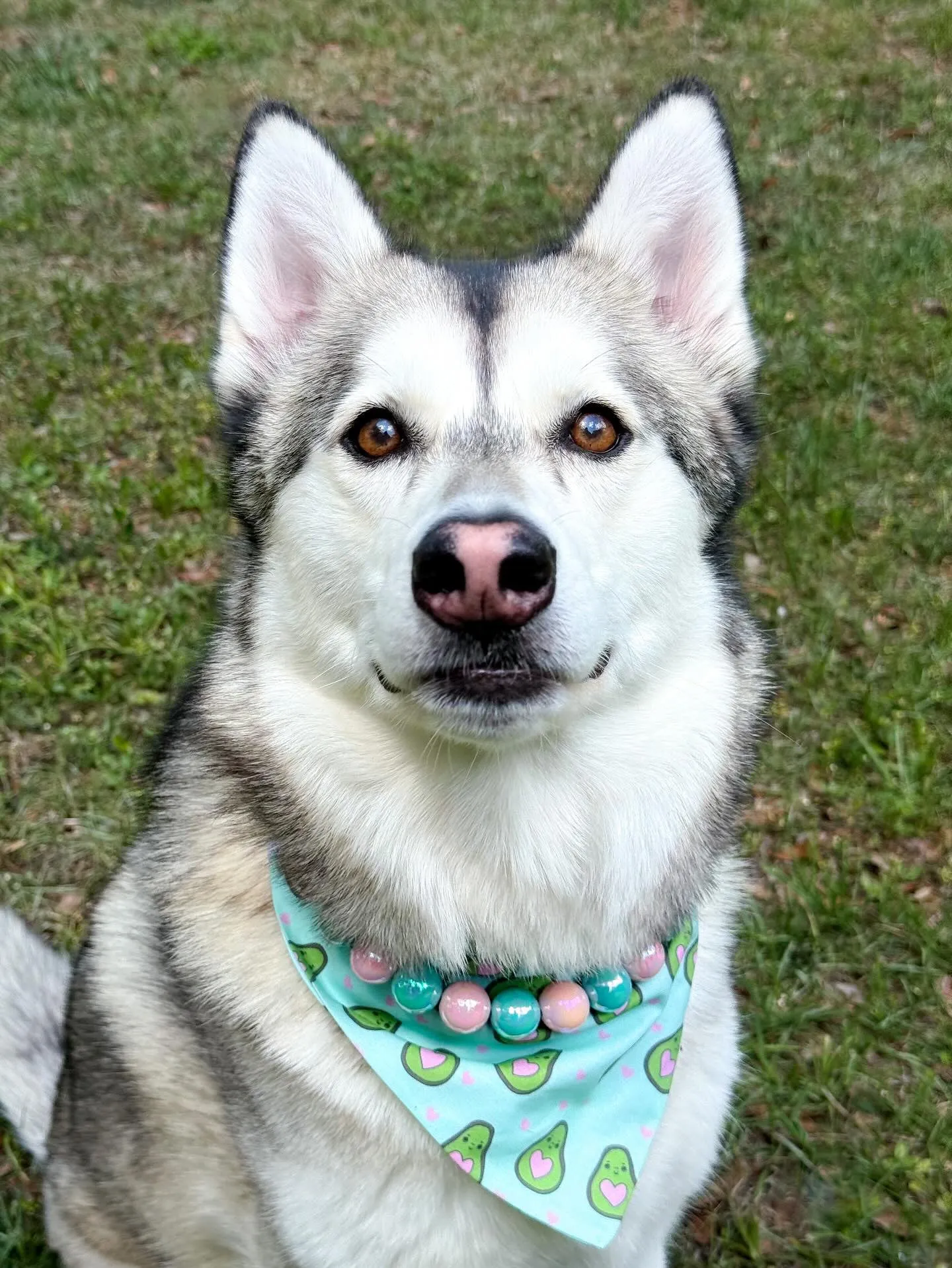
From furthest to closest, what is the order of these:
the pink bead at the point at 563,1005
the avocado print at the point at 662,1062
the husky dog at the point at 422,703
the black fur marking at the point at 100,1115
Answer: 1. the black fur marking at the point at 100,1115
2. the avocado print at the point at 662,1062
3. the pink bead at the point at 563,1005
4. the husky dog at the point at 422,703

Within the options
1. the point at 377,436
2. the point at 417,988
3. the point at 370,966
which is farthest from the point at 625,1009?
the point at 377,436

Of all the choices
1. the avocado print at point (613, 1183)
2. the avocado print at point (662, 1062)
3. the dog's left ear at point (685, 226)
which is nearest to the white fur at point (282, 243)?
the dog's left ear at point (685, 226)

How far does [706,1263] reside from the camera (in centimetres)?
310

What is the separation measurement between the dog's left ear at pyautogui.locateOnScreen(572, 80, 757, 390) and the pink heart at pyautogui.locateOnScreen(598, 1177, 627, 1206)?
1895 millimetres

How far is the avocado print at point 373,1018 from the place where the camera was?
227 cm

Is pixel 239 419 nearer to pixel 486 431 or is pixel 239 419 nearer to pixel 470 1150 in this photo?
pixel 486 431

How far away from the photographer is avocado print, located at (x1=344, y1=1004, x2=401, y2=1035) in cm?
227

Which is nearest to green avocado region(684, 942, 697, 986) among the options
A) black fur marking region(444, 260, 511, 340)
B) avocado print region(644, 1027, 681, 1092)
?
avocado print region(644, 1027, 681, 1092)

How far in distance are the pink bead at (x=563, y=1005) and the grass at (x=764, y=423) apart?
1324 millimetres

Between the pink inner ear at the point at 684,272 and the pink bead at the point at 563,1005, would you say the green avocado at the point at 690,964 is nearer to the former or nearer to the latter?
the pink bead at the point at 563,1005

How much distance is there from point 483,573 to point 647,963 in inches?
41.5

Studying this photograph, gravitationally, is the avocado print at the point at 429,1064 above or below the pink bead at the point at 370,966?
below

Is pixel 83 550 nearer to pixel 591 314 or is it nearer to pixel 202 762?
pixel 202 762

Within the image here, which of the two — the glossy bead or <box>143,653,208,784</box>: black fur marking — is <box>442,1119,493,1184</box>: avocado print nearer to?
the glossy bead
